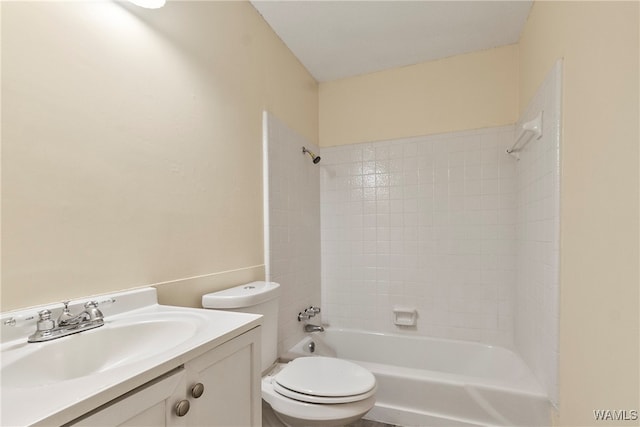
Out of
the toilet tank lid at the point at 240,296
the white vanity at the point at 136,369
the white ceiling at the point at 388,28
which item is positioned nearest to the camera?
the white vanity at the point at 136,369

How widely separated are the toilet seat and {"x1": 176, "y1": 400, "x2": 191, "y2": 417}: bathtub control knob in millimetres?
766

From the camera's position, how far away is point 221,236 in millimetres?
1427

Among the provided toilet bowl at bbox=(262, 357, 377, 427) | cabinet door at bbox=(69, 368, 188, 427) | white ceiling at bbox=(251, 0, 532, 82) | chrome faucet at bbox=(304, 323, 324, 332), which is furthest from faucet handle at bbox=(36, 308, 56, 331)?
white ceiling at bbox=(251, 0, 532, 82)

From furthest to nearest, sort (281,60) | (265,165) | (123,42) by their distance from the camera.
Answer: (281,60) < (265,165) < (123,42)

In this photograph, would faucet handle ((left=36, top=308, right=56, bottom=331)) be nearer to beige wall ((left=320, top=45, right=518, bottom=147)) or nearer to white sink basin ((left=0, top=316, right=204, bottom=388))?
→ white sink basin ((left=0, top=316, right=204, bottom=388))

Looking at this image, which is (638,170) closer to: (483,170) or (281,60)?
(483,170)

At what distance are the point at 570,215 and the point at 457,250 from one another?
101 cm

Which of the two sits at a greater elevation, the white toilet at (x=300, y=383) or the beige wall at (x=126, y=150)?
the beige wall at (x=126, y=150)

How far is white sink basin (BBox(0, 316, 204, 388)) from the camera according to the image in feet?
2.09

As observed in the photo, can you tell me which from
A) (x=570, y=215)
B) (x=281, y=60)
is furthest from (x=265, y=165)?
(x=570, y=215)

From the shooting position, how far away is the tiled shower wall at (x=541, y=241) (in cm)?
132

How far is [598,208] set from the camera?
0.98 metres

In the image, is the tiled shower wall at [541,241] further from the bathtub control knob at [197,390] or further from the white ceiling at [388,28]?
the bathtub control knob at [197,390]

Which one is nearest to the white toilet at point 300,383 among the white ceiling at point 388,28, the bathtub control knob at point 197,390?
the bathtub control knob at point 197,390
